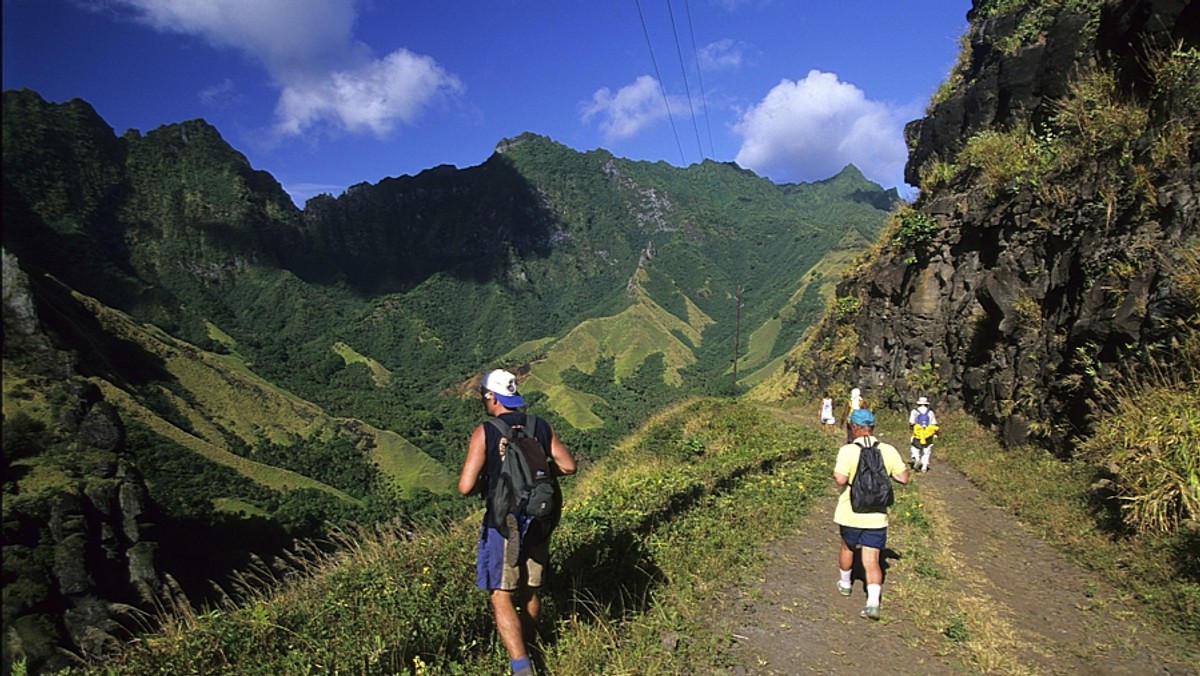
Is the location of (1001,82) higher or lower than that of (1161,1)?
higher

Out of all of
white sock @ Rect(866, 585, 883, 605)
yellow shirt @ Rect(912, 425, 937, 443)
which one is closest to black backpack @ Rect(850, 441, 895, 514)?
white sock @ Rect(866, 585, 883, 605)

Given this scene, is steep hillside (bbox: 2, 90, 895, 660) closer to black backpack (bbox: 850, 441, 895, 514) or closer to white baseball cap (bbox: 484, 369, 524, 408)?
white baseball cap (bbox: 484, 369, 524, 408)

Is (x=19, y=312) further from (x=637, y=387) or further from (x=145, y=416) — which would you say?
(x=637, y=387)

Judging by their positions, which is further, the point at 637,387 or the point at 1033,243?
the point at 637,387

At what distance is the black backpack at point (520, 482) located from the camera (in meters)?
4.15

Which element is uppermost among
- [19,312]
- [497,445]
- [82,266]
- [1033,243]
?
[82,266]

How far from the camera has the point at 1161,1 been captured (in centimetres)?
1077

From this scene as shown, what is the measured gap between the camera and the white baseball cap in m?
4.47

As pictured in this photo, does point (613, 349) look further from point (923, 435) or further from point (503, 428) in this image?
point (503, 428)

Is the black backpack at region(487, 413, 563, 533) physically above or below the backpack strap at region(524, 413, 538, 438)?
below

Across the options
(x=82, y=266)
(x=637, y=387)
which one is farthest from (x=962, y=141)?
(x=82, y=266)

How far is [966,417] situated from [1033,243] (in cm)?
479

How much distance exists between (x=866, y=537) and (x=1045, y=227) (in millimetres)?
11097

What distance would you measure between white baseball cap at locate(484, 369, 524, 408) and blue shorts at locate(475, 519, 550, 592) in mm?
809
